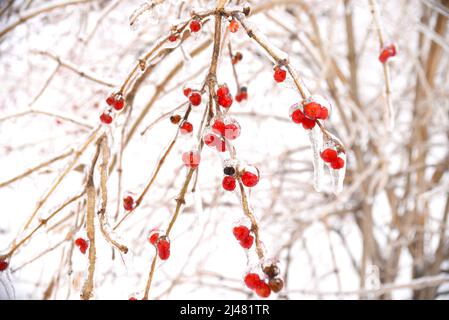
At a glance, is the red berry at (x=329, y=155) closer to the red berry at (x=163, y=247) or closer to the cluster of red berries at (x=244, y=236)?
the cluster of red berries at (x=244, y=236)

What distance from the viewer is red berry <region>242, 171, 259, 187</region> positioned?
761mm

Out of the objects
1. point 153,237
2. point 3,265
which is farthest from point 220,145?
point 3,265

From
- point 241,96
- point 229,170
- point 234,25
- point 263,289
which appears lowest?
point 263,289

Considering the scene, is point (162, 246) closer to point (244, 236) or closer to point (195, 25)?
point (244, 236)

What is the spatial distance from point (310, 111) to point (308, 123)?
37mm

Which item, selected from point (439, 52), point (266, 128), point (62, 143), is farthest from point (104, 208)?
point (439, 52)

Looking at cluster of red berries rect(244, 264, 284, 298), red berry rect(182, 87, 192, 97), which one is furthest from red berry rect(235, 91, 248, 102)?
cluster of red berries rect(244, 264, 284, 298)

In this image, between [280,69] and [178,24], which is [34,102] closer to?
[178,24]

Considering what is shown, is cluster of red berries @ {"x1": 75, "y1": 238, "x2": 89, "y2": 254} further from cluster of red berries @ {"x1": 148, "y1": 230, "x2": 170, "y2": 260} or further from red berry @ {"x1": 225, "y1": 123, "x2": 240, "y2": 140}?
red berry @ {"x1": 225, "y1": 123, "x2": 240, "y2": 140}

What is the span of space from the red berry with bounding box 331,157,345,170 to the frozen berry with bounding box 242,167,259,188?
Answer: 15cm

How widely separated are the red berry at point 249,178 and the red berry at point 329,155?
5.2 inches

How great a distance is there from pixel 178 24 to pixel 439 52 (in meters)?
3.53

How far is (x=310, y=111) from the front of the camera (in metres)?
0.72

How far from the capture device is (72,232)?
1.18 m
